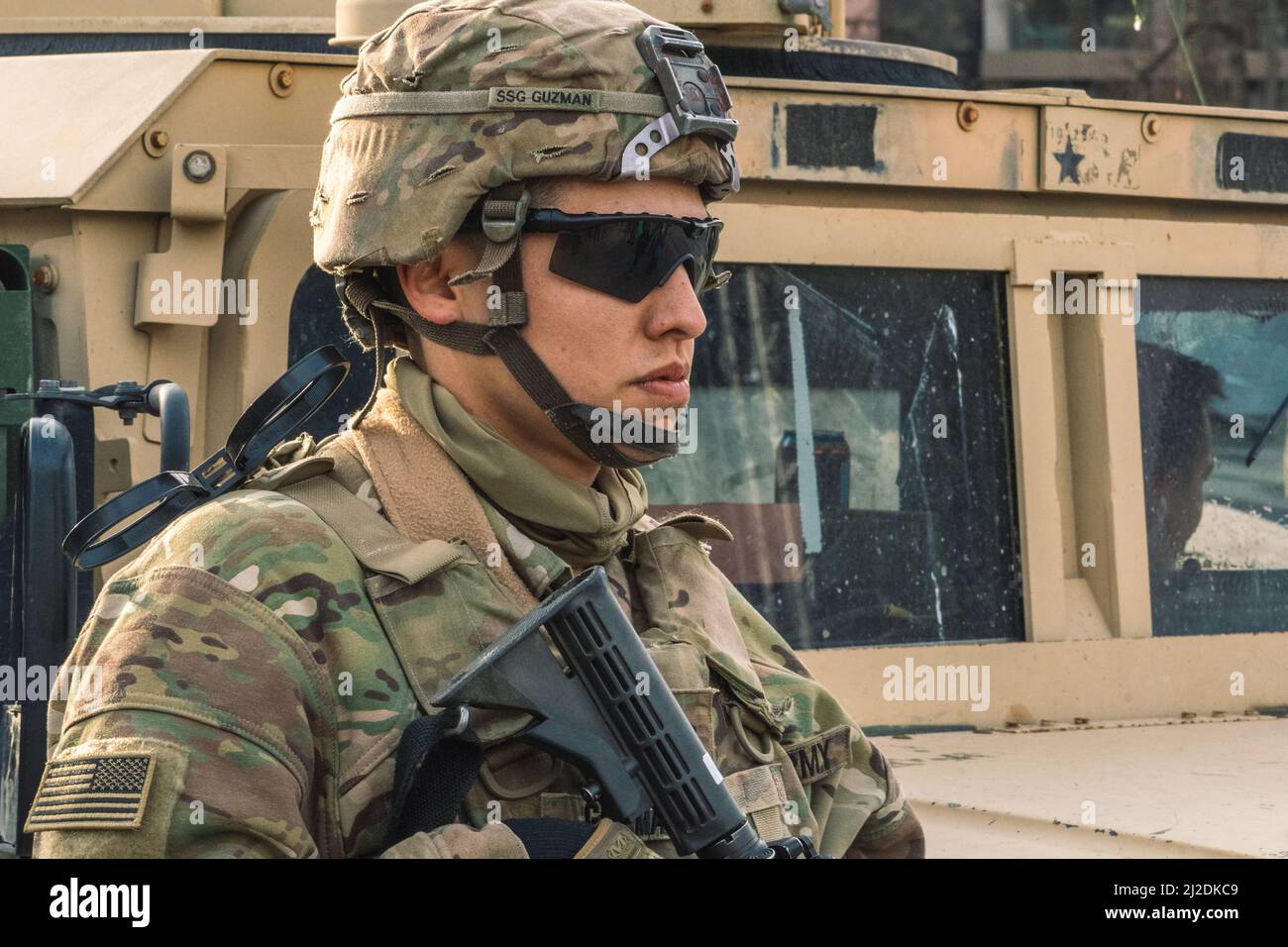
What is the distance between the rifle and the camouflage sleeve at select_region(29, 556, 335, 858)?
14 cm

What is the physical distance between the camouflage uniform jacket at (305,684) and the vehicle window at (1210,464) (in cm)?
228

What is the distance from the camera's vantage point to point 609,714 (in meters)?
1.64

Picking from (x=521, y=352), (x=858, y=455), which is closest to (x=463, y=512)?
(x=521, y=352)

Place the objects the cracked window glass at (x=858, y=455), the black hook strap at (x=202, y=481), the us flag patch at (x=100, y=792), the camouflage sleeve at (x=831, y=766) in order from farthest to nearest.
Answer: the cracked window glass at (x=858, y=455), the camouflage sleeve at (x=831, y=766), the black hook strap at (x=202, y=481), the us flag patch at (x=100, y=792)

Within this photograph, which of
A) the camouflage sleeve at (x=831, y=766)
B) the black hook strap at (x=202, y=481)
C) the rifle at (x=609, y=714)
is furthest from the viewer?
the camouflage sleeve at (x=831, y=766)

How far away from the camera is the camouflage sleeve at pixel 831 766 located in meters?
1.91

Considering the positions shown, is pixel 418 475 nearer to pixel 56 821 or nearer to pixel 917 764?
pixel 56 821

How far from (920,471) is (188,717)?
242 cm

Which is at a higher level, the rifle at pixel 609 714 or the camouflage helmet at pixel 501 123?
the camouflage helmet at pixel 501 123

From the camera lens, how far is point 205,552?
1.57 meters

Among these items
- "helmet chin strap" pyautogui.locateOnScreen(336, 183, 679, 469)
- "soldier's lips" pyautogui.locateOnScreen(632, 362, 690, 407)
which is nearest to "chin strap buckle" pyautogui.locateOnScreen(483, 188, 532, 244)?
"helmet chin strap" pyautogui.locateOnScreen(336, 183, 679, 469)
